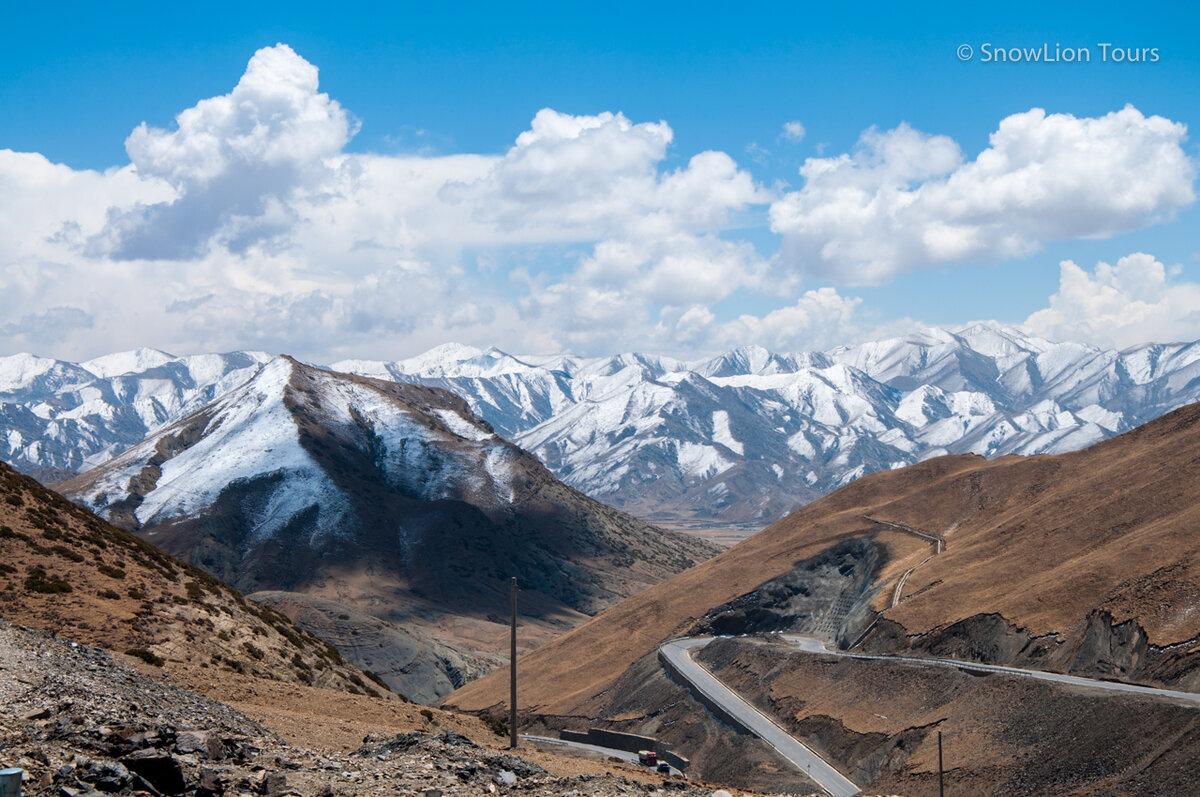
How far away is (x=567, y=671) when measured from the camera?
9875 centimetres

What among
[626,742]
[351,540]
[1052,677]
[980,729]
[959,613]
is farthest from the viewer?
[351,540]

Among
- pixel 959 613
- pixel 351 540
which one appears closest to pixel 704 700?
pixel 959 613

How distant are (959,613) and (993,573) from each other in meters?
6.35

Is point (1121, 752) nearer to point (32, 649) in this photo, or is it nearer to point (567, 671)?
Result: point (32, 649)

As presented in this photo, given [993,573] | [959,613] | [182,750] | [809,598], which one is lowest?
[809,598]

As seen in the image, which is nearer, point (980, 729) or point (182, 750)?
point (182, 750)

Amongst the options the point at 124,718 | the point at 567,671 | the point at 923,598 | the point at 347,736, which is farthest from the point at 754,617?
the point at 124,718

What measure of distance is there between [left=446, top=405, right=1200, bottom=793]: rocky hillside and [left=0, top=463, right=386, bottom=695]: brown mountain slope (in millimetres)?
28097

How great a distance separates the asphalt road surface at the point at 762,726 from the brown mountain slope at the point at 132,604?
2254cm

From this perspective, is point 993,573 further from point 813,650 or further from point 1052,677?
point 1052,677

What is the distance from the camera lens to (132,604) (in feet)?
122

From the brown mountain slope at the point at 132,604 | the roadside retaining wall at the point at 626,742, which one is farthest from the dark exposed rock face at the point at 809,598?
the brown mountain slope at the point at 132,604

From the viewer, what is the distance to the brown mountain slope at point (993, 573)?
55.1 meters

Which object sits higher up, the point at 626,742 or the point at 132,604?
the point at 132,604
